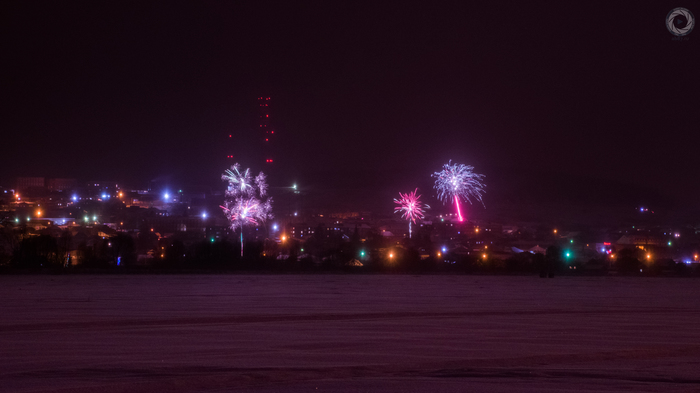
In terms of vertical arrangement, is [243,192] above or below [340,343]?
above

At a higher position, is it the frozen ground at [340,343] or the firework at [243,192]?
the firework at [243,192]

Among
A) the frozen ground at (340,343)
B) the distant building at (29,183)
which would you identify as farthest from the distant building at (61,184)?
the frozen ground at (340,343)

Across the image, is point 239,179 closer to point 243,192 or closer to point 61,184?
point 243,192

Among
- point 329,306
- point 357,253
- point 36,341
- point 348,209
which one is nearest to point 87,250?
point 357,253

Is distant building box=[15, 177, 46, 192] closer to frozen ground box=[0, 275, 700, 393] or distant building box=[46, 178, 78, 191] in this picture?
distant building box=[46, 178, 78, 191]

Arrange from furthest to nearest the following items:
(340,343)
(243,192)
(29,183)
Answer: (29,183) < (243,192) < (340,343)

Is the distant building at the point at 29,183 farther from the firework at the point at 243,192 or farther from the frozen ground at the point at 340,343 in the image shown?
the frozen ground at the point at 340,343

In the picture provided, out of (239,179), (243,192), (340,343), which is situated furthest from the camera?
(243,192)

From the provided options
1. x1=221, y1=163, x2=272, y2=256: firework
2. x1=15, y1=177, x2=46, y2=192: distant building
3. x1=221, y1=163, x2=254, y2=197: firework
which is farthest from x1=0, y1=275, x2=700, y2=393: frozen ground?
x1=15, y1=177, x2=46, y2=192: distant building

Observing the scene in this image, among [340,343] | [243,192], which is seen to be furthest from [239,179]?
[340,343]
